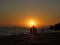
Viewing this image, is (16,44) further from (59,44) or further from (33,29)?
(33,29)

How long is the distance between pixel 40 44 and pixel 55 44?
4.40 feet

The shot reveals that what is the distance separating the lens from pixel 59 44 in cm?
1673

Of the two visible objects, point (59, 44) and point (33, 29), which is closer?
point (59, 44)

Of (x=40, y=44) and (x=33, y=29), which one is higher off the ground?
(x=33, y=29)

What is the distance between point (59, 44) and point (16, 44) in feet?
12.6

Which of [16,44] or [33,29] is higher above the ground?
[33,29]

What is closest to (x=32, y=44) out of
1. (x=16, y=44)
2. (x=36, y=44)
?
(x=36, y=44)

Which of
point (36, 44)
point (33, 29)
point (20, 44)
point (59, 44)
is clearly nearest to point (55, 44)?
point (59, 44)

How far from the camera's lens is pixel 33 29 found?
37656 mm

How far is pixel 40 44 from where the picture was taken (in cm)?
1717

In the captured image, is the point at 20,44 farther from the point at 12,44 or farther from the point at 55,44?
the point at 55,44

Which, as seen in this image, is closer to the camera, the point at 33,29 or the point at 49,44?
the point at 49,44

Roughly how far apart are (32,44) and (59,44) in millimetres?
2392

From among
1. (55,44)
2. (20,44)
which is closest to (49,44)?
(55,44)
